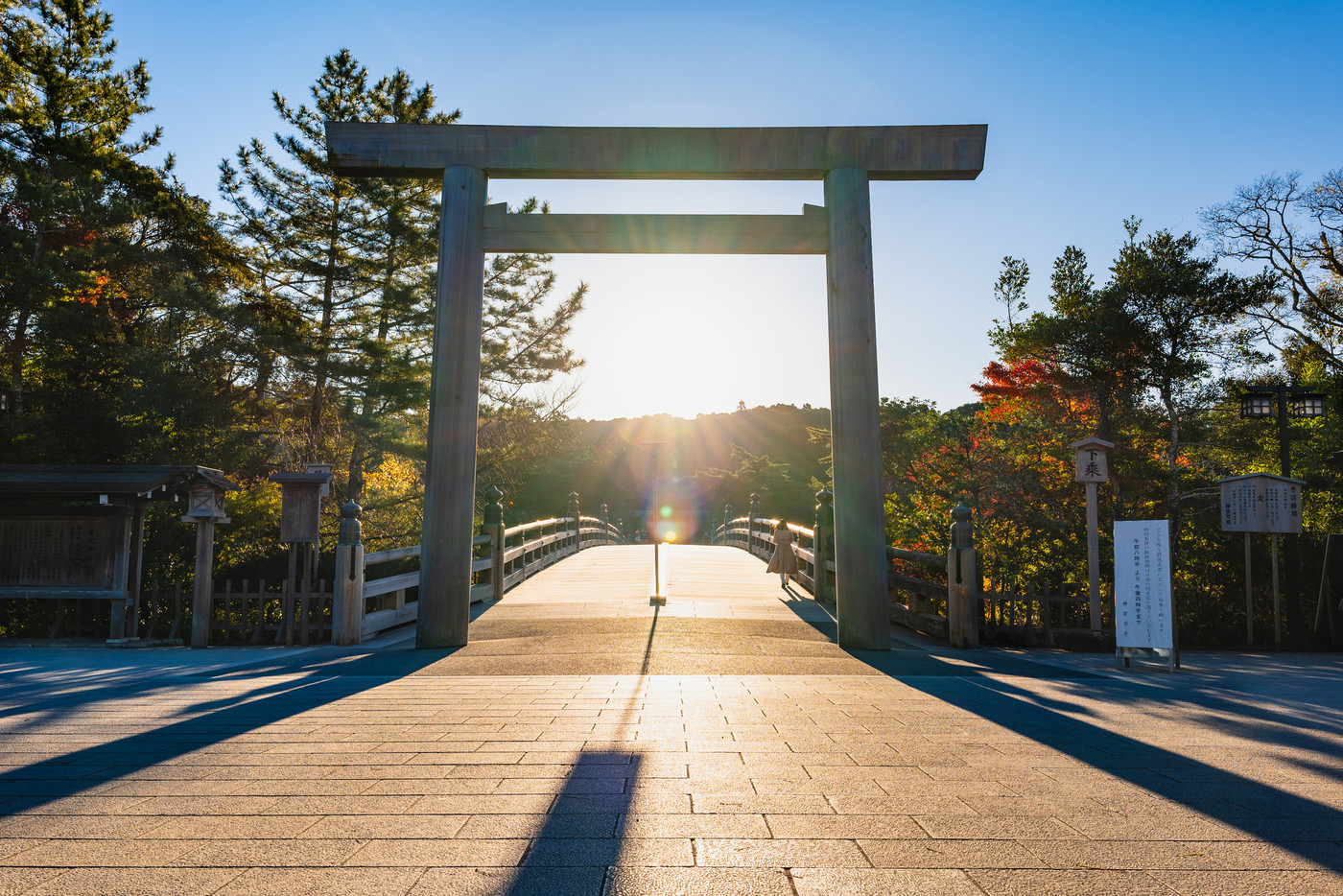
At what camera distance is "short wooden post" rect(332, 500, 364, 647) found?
7.93 meters

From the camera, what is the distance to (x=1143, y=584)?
21.4ft

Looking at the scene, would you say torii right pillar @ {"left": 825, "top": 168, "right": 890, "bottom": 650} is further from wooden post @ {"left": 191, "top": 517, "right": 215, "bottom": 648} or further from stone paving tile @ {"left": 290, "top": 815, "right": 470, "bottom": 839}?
wooden post @ {"left": 191, "top": 517, "right": 215, "bottom": 648}

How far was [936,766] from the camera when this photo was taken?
132 inches

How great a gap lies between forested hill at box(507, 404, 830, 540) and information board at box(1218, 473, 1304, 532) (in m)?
28.5

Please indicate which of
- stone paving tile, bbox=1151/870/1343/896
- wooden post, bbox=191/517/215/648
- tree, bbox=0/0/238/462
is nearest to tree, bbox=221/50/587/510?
tree, bbox=0/0/238/462

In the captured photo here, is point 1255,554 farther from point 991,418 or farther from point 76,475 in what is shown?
point 76,475

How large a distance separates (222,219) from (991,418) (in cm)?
1783

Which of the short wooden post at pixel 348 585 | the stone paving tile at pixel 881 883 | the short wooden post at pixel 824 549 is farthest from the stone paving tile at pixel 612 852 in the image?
the short wooden post at pixel 824 549

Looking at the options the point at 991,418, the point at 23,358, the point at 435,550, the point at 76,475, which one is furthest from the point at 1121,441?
the point at 23,358

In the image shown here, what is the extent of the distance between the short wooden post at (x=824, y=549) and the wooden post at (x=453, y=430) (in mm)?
5559

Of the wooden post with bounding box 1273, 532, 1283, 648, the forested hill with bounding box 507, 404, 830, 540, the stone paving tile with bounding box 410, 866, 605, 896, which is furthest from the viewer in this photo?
the forested hill with bounding box 507, 404, 830, 540

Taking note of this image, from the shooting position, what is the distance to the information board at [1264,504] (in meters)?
9.14

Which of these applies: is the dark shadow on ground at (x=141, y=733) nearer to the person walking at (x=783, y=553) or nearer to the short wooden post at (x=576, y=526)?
the person walking at (x=783, y=553)

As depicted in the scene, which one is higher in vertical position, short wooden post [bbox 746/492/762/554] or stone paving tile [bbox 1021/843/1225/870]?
short wooden post [bbox 746/492/762/554]
